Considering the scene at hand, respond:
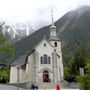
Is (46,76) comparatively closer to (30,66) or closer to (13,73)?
(30,66)

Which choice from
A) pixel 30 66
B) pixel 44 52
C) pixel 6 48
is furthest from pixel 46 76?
pixel 6 48

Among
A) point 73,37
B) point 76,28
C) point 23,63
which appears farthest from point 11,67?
point 76,28

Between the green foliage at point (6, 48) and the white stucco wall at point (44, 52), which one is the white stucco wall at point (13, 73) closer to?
the white stucco wall at point (44, 52)

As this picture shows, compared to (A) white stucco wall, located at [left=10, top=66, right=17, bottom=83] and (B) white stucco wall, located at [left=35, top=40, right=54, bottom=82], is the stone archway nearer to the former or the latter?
(B) white stucco wall, located at [left=35, top=40, right=54, bottom=82]

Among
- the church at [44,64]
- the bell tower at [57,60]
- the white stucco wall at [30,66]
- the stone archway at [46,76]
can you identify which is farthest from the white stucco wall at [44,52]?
the white stucco wall at [30,66]

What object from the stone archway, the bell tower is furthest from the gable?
the stone archway

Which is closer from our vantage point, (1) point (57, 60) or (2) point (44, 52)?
(2) point (44, 52)

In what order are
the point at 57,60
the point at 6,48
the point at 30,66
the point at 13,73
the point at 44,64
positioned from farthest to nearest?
the point at 13,73, the point at 57,60, the point at 30,66, the point at 44,64, the point at 6,48

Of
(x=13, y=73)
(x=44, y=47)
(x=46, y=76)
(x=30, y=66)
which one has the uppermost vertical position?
(x=44, y=47)

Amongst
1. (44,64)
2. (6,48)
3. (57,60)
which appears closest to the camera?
(6,48)

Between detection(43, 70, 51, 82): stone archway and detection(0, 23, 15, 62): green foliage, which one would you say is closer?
detection(0, 23, 15, 62): green foliage

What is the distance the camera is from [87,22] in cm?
19012

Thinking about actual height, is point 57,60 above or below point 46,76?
above

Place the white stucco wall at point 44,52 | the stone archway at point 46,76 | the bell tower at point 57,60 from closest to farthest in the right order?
1. the stone archway at point 46,76
2. the white stucco wall at point 44,52
3. the bell tower at point 57,60
